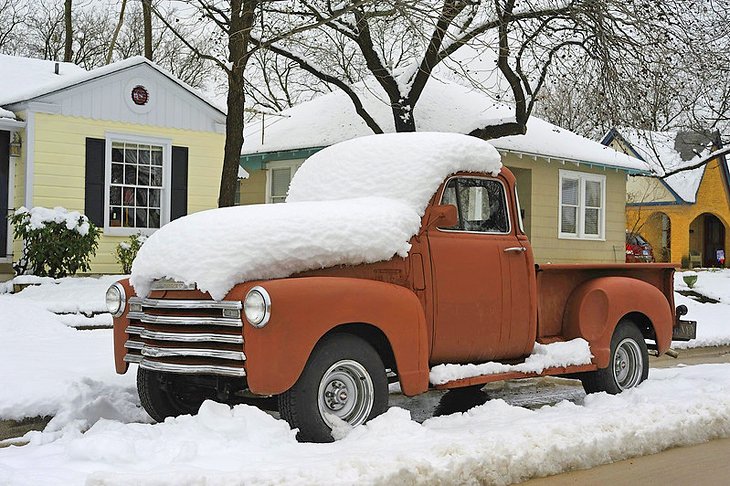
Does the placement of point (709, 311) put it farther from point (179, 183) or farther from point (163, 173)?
point (163, 173)

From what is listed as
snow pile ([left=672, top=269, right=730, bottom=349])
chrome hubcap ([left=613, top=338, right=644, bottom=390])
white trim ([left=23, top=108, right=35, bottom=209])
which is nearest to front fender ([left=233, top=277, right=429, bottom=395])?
chrome hubcap ([left=613, top=338, right=644, bottom=390])

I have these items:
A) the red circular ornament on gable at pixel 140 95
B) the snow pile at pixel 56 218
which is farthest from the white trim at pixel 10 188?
the red circular ornament on gable at pixel 140 95

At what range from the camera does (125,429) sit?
6098mm

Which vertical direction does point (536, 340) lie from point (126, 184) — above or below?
below

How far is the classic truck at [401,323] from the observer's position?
6.25m

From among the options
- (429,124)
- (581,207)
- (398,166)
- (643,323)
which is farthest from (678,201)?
(398,166)

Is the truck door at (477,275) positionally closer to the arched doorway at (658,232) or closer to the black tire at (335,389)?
the black tire at (335,389)

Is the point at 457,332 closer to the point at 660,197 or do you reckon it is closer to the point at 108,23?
the point at 660,197

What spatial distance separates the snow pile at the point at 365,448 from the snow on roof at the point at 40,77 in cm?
1134

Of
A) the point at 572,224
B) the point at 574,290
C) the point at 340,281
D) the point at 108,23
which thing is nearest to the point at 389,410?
the point at 340,281

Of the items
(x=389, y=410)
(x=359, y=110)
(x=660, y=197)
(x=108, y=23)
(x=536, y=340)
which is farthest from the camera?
(x=108, y=23)

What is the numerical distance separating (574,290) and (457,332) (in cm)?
183

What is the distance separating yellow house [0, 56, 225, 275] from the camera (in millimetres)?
16547

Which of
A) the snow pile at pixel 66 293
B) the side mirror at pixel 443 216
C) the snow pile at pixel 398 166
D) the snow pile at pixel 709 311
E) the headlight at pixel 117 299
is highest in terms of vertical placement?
the snow pile at pixel 398 166
